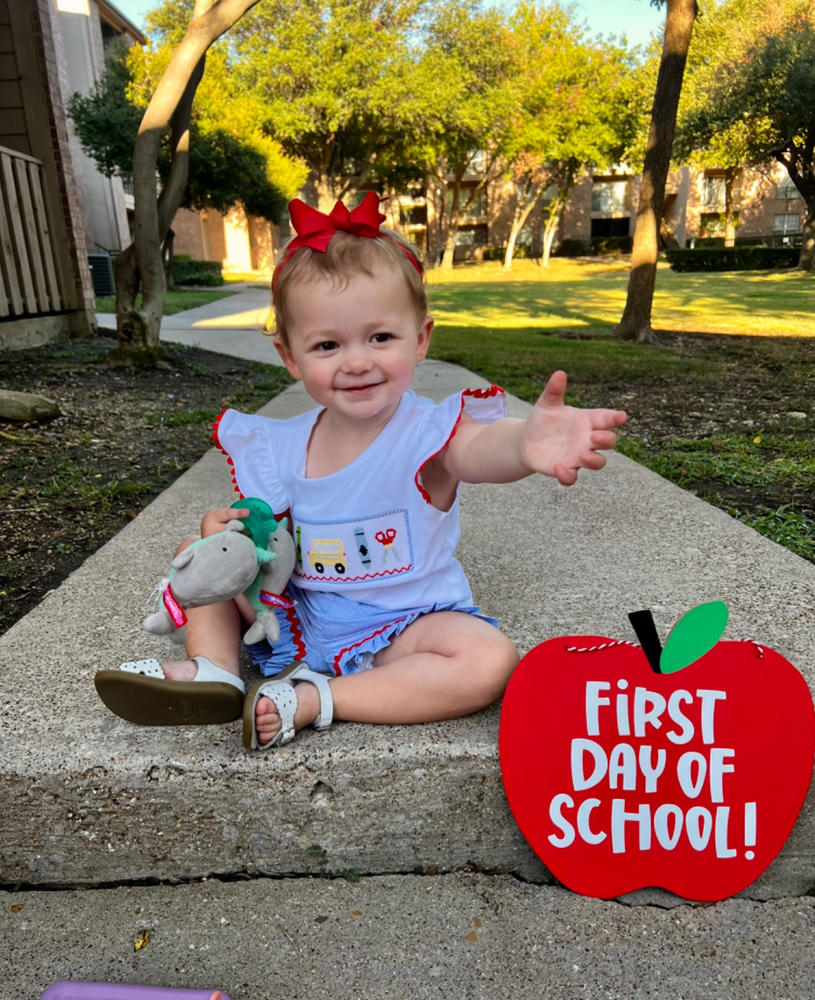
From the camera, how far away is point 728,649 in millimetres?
1516

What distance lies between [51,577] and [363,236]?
161 centimetres

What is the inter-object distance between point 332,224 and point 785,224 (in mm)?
49367

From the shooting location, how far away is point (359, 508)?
1.67 meters

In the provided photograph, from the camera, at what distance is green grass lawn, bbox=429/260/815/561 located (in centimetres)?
339

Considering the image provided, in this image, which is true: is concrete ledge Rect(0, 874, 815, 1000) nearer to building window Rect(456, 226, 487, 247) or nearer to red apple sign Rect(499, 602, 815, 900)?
red apple sign Rect(499, 602, 815, 900)

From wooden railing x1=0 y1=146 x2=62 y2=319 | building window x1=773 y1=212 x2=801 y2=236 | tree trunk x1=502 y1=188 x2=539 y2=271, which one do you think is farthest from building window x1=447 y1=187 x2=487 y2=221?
wooden railing x1=0 y1=146 x2=62 y2=319

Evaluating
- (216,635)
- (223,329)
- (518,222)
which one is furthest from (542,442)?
(518,222)

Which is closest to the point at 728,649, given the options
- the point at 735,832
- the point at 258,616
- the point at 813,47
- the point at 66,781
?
the point at 735,832

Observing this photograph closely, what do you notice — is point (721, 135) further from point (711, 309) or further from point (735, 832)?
point (735, 832)

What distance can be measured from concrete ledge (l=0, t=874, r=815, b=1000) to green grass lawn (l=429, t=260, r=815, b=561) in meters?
1.52

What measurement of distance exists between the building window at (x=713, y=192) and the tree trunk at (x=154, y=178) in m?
45.2

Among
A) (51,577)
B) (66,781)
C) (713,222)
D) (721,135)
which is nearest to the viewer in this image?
(66,781)

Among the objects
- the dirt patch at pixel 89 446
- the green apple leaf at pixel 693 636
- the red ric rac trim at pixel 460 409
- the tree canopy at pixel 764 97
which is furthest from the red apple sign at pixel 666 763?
the tree canopy at pixel 764 97

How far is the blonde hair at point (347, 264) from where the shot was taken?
1.54 meters
